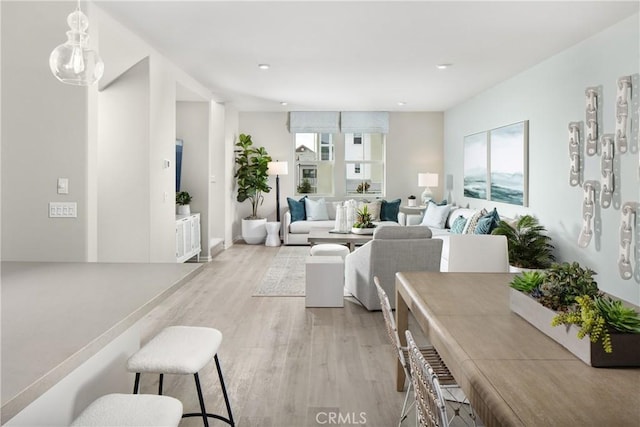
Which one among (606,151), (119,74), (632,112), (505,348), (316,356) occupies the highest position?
(119,74)

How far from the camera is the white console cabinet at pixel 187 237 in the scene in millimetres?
5953

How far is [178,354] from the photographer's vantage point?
1.84 metres

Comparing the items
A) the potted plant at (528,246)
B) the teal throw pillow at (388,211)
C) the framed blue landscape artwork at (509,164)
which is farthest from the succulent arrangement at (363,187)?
the potted plant at (528,246)

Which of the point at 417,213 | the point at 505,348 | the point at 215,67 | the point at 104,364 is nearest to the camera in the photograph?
the point at 505,348

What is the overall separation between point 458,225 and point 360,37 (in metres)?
3.40

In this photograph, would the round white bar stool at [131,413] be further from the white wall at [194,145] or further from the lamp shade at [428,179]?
the lamp shade at [428,179]

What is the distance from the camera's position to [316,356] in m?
3.37

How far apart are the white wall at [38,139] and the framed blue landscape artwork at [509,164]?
4.80m

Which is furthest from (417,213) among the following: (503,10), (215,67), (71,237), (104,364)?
(104,364)

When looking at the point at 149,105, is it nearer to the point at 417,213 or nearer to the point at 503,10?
the point at 503,10

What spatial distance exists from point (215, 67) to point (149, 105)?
1.30 meters

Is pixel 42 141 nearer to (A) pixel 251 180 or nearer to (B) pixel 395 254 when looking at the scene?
(B) pixel 395 254

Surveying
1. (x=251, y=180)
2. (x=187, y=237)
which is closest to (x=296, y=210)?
(x=251, y=180)

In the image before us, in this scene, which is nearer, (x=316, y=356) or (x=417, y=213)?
(x=316, y=356)
